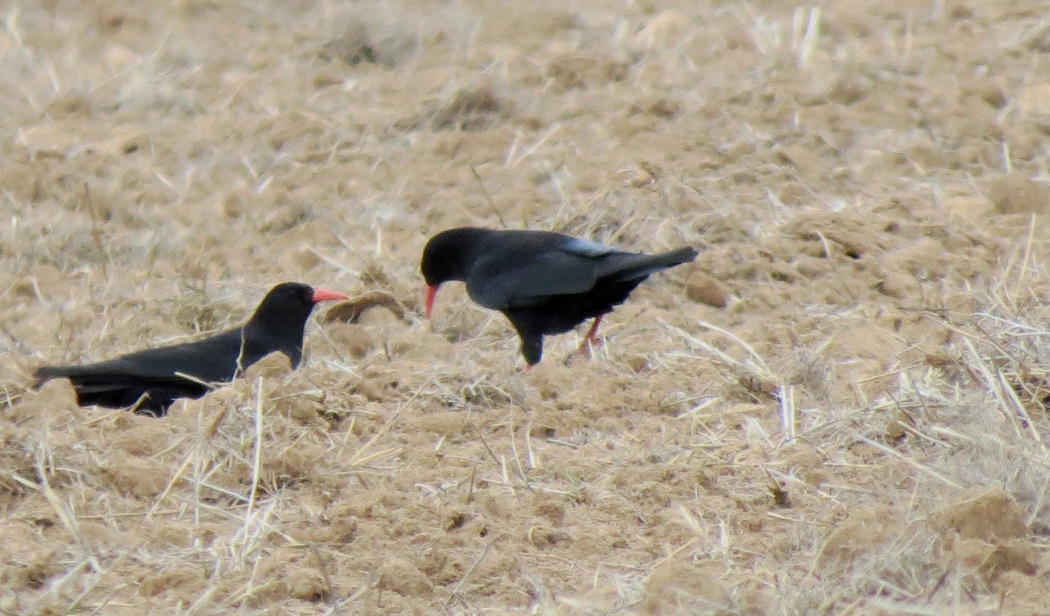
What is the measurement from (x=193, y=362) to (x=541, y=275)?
5.04ft

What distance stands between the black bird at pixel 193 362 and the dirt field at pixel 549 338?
0.63ft

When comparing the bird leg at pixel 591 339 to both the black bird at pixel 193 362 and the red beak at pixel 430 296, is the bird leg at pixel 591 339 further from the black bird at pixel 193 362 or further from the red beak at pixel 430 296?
the black bird at pixel 193 362

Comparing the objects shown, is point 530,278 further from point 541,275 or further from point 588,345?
point 588,345

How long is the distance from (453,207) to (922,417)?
13.9 ft

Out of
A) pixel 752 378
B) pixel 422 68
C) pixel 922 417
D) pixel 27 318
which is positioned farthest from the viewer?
pixel 422 68

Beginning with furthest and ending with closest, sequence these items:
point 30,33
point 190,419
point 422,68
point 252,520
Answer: point 30,33
point 422,68
point 190,419
point 252,520

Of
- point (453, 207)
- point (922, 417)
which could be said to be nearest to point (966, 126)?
point (453, 207)

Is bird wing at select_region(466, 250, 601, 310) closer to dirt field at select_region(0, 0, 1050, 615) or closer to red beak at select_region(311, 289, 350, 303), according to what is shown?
dirt field at select_region(0, 0, 1050, 615)

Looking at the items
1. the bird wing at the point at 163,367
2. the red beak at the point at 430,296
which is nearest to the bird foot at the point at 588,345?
the red beak at the point at 430,296

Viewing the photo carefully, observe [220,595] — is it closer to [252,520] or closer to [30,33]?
[252,520]

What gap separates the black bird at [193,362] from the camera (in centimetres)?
692

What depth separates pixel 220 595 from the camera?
4.61 m

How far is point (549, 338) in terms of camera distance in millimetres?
8156

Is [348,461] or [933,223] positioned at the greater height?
[348,461]
